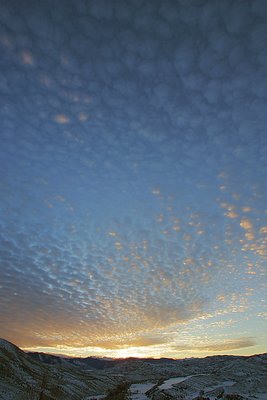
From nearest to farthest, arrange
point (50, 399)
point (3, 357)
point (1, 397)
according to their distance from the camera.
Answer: point (1, 397) < point (50, 399) < point (3, 357)

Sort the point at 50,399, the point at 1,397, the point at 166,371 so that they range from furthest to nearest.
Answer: the point at 166,371
the point at 50,399
the point at 1,397

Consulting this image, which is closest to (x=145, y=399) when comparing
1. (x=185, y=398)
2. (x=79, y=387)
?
(x=185, y=398)

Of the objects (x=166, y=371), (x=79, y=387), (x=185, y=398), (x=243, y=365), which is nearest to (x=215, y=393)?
(x=185, y=398)

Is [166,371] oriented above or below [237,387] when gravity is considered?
above

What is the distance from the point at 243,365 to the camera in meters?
151

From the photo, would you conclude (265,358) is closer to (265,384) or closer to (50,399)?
(265,384)

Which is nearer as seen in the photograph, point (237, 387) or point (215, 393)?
point (215, 393)

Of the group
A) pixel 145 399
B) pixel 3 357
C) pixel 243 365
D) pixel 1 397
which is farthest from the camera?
pixel 243 365

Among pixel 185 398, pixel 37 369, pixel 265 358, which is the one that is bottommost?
pixel 185 398

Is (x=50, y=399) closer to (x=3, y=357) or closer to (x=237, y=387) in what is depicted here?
(x=3, y=357)

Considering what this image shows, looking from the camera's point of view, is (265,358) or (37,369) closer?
(37,369)

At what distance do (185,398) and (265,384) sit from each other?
4001cm

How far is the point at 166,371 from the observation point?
170000mm

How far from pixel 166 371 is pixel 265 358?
57.2 metres
